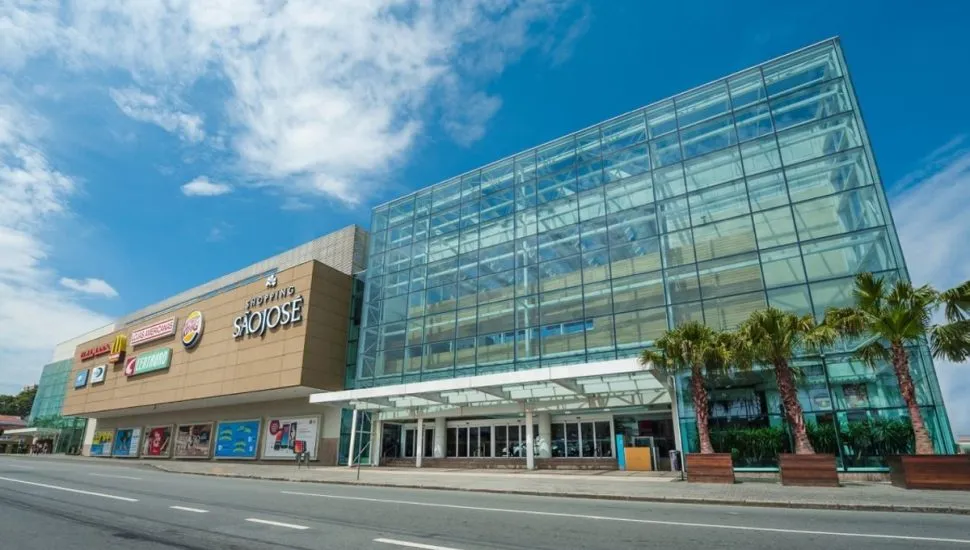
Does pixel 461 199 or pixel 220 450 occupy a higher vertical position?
pixel 461 199

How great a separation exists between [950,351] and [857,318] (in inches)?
99.3

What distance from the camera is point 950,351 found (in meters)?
15.2

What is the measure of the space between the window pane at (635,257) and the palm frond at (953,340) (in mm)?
11497

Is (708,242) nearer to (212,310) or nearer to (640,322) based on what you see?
(640,322)

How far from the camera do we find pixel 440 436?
99.8 ft

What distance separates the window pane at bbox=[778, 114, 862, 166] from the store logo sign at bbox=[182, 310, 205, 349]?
4029cm

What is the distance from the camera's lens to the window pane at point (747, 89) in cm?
2625

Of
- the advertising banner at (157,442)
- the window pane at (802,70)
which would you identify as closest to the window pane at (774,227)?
the window pane at (802,70)

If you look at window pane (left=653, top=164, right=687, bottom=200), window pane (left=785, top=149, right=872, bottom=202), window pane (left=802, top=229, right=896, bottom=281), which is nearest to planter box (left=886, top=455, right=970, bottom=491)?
window pane (left=802, top=229, right=896, bottom=281)

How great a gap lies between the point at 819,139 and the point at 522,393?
727 inches

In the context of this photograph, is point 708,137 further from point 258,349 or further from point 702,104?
point 258,349

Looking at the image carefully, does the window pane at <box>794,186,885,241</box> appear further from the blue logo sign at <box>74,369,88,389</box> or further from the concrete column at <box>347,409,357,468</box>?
the blue logo sign at <box>74,369,88,389</box>

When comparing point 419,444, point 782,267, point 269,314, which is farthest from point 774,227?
point 269,314

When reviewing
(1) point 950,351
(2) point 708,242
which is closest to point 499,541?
(1) point 950,351
